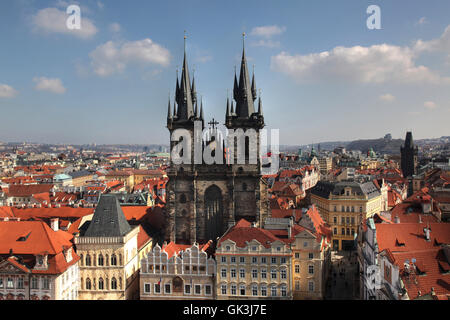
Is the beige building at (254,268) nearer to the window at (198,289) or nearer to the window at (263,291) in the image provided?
the window at (263,291)

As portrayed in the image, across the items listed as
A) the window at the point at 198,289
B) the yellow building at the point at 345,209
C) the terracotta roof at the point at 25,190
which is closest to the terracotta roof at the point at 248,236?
the window at the point at 198,289

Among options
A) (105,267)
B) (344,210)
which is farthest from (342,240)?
(105,267)

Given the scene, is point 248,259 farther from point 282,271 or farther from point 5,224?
point 5,224

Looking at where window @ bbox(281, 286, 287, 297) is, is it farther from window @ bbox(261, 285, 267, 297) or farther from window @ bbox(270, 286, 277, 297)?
window @ bbox(261, 285, 267, 297)

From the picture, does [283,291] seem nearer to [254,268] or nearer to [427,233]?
[254,268]

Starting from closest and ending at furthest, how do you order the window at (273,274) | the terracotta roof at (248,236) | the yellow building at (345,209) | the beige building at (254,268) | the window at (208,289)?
the beige building at (254,268) → the window at (273,274) → the terracotta roof at (248,236) → the window at (208,289) → the yellow building at (345,209)
